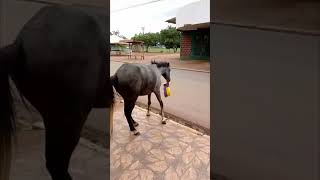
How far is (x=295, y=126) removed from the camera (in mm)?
667

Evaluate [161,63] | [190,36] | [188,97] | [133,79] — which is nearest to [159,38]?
[161,63]

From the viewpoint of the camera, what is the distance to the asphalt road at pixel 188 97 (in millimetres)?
1999

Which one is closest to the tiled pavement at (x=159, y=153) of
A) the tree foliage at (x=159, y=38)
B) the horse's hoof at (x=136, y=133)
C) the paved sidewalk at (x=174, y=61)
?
the horse's hoof at (x=136, y=133)

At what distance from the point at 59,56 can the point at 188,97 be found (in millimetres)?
1883

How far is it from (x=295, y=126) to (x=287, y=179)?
124 millimetres

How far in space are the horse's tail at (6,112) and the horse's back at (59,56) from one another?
21 millimetres

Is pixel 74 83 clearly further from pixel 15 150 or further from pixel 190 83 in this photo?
pixel 190 83

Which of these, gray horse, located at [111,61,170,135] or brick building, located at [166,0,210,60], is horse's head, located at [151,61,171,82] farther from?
brick building, located at [166,0,210,60]

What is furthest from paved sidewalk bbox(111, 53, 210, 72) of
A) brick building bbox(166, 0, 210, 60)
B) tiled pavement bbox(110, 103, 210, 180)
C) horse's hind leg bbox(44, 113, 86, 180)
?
horse's hind leg bbox(44, 113, 86, 180)

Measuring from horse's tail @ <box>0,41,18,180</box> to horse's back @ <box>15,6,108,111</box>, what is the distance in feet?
0.07

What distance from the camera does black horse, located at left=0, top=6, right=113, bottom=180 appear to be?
0.54 m

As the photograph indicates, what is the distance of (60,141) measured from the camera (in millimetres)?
579

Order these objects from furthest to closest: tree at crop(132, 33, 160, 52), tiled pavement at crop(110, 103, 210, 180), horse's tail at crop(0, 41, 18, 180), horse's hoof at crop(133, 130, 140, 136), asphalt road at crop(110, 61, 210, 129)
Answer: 1. asphalt road at crop(110, 61, 210, 129)
2. tree at crop(132, 33, 160, 52)
3. horse's hoof at crop(133, 130, 140, 136)
4. tiled pavement at crop(110, 103, 210, 180)
5. horse's tail at crop(0, 41, 18, 180)

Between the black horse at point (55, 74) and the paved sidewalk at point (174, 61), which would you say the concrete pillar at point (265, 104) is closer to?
the black horse at point (55, 74)
